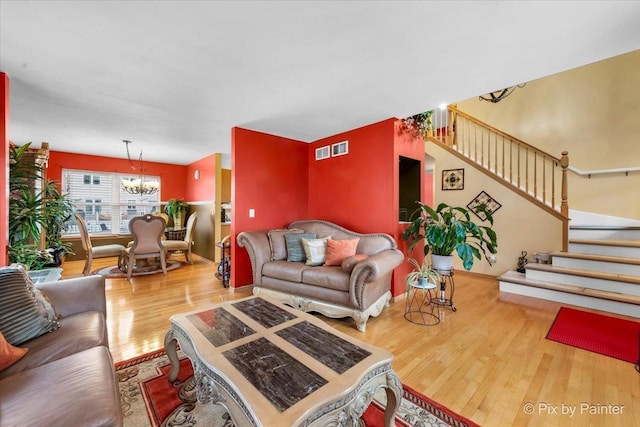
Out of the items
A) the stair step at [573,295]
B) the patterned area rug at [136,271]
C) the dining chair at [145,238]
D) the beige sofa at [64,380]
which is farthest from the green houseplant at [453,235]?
the patterned area rug at [136,271]

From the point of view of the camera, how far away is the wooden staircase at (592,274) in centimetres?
296

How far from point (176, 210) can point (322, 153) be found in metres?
4.41

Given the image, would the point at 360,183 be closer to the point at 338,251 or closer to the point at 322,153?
the point at 322,153

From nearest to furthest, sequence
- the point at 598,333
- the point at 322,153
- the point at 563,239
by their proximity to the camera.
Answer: the point at 598,333 < the point at 563,239 < the point at 322,153

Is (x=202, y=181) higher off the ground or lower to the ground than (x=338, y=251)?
higher

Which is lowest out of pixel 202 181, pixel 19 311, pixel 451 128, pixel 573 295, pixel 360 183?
pixel 573 295

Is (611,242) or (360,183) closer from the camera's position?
(611,242)

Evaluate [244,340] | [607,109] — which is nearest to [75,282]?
[244,340]

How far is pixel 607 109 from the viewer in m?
4.15

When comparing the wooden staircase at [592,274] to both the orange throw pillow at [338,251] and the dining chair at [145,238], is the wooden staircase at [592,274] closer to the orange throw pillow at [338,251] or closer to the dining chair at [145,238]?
the orange throw pillow at [338,251]

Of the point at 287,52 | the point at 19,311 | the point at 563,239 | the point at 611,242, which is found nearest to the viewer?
the point at 19,311

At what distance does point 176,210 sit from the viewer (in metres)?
6.52

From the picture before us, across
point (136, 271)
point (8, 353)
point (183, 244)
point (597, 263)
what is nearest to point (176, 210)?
point (183, 244)

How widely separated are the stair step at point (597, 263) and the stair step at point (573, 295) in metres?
0.40
